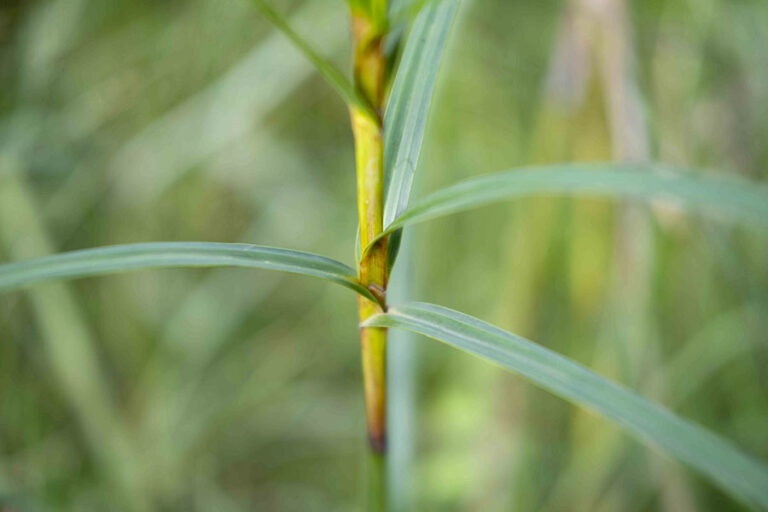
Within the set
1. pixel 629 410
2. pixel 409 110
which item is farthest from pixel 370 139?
pixel 629 410

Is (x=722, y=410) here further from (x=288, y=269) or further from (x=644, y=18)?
(x=288, y=269)

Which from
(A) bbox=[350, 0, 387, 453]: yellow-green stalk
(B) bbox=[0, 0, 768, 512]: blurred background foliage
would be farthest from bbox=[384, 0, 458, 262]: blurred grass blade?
(B) bbox=[0, 0, 768, 512]: blurred background foliage

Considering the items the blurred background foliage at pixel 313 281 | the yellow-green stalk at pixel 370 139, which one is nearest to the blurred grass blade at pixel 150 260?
the yellow-green stalk at pixel 370 139

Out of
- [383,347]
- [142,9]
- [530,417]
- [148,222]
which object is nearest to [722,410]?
[530,417]

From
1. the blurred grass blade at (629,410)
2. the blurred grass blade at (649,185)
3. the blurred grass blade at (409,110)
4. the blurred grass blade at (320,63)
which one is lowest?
the blurred grass blade at (629,410)

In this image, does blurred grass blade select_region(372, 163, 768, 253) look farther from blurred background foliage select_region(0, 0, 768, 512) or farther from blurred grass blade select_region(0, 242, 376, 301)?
blurred background foliage select_region(0, 0, 768, 512)

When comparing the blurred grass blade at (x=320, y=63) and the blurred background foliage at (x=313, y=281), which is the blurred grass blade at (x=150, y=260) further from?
the blurred background foliage at (x=313, y=281)
